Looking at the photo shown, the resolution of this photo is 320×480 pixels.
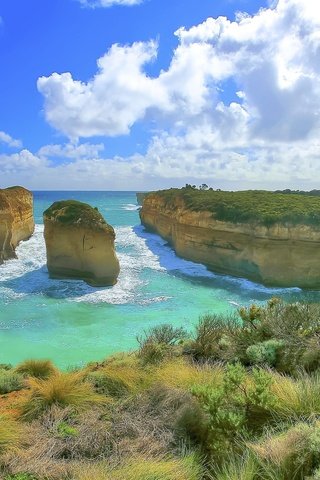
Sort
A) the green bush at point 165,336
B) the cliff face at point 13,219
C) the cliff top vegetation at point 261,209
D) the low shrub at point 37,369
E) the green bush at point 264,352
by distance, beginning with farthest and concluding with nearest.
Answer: the cliff face at point 13,219 < the cliff top vegetation at point 261,209 < the green bush at point 165,336 < the low shrub at point 37,369 < the green bush at point 264,352

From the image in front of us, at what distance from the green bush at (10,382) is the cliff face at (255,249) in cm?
1970

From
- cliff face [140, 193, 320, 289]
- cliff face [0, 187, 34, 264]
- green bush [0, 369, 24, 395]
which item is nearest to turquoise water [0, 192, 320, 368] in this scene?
cliff face [140, 193, 320, 289]

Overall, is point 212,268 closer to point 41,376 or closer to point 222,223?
point 222,223

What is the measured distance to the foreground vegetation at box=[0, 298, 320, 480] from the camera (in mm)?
3703

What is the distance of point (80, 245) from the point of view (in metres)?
25.1

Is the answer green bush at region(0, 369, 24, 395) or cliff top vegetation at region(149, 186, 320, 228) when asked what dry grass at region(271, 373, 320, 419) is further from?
cliff top vegetation at region(149, 186, 320, 228)

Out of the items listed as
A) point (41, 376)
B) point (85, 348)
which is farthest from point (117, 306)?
point (41, 376)

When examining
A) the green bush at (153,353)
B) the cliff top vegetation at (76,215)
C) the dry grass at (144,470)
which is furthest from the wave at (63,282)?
the dry grass at (144,470)

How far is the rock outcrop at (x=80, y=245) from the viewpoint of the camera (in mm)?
24719

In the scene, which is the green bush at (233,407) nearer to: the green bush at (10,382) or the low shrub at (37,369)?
the green bush at (10,382)

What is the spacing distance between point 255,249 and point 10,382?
20690 millimetres

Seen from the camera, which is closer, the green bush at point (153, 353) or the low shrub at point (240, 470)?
the low shrub at point (240, 470)

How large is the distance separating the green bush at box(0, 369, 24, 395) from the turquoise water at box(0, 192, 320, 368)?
4.86 m

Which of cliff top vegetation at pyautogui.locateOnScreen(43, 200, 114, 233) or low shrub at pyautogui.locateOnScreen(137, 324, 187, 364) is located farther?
cliff top vegetation at pyautogui.locateOnScreen(43, 200, 114, 233)
